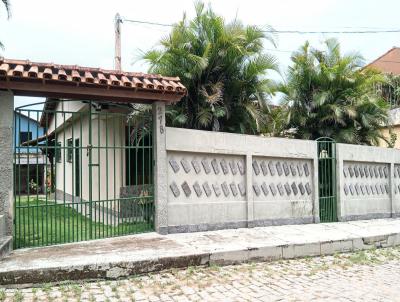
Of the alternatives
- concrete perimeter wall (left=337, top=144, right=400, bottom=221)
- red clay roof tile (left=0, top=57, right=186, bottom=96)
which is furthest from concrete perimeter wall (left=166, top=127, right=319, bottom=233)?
concrete perimeter wall (left=337, top=144, right=400, bottom=221)

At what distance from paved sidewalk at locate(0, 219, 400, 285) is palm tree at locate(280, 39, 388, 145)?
13.1 feet

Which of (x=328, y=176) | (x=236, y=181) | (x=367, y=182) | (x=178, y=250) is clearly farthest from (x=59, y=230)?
(x=367, y=182)

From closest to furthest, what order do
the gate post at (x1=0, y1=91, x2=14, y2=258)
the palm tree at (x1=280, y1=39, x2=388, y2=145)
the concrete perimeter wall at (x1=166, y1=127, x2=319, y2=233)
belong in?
the gate post at (x1=0, y1=91, x2=14, y2=258) < the concrete perimeter wall at (x1=166, y1=127, x2=319, y2=233) < the palm tree at (x1=280, y1=39, x2=388, y2=145)

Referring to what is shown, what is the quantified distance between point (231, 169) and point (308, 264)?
2660mm

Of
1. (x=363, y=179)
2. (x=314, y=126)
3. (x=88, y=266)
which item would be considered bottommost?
(x=88, y=266)

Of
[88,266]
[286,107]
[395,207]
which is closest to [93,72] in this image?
[88,266]

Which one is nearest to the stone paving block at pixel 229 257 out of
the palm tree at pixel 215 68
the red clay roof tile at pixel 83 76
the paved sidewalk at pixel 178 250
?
the paved sidewalk at pixel 178 250

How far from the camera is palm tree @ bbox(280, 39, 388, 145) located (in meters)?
11.9

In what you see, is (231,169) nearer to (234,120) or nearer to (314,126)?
(234,120)

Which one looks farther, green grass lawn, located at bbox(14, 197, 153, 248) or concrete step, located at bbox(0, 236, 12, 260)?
green grass lawn, located at bbox(14, 197, 153, 248)

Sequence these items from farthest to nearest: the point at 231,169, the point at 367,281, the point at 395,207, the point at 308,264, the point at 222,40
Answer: the point at 395,207 → the point at 222,40 → the point at 231,169 → the point at 308,264 → the point at 367,281

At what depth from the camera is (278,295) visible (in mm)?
5023

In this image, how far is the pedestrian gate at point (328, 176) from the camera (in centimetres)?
1016

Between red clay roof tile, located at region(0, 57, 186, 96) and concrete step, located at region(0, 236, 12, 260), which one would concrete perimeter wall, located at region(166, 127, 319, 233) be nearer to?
red clay roof tile, located at region(0, 57, 186, 96)
